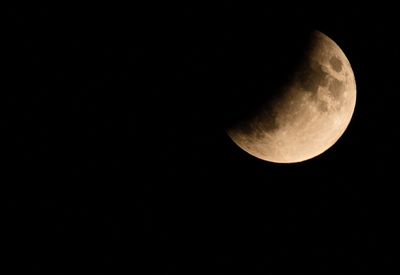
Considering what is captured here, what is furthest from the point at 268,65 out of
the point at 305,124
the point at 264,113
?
the point at 305,124

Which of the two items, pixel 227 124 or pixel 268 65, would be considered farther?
pixel 227 124

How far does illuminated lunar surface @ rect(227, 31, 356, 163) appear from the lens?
155 inches

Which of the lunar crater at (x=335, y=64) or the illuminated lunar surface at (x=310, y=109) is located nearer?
the illuminated lunar surface at (x=310, y=109)

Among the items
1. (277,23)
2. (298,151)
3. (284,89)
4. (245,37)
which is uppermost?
(277,23)

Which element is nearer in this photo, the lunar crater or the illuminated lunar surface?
the illuminated lunar surface

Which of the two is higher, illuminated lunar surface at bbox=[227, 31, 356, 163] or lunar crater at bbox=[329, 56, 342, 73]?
lunar crater at bbox=[329, 56, 342, 73]

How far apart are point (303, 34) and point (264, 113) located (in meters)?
1.09

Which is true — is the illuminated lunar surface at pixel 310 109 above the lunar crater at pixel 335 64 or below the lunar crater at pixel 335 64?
below

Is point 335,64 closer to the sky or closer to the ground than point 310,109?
closer to the sky

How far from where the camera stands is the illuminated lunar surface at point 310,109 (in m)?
3.94

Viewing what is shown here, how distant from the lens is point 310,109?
13.0 ft

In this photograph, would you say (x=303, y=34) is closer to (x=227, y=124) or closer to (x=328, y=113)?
(x=328, y=113)

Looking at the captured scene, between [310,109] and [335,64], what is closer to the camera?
[310,109]

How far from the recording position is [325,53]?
4176 mm
